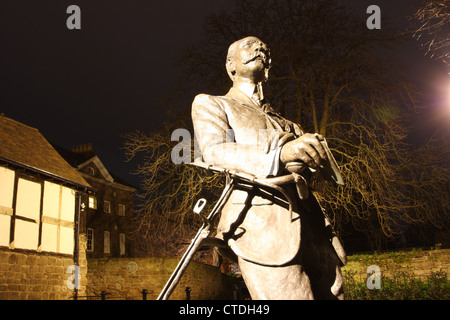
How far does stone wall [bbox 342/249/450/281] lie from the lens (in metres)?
14.5

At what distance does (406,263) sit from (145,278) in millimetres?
10196

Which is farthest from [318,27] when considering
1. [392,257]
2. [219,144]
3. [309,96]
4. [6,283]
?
[219,144]

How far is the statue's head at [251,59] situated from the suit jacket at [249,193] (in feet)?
1.13

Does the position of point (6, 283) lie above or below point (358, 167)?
below

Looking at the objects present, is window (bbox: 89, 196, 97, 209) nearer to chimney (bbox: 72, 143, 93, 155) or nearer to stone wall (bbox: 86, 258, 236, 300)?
chimney (bbox: 72, 143, 93, 155)

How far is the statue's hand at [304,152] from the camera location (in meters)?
2.26

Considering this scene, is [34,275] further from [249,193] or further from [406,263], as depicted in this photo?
[249,193]

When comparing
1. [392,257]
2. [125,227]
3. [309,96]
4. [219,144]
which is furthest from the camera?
[125,227]

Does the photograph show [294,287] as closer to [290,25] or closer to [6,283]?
[6,283]

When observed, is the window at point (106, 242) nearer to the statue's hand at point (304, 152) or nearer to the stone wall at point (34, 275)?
the stone wall at point (34, 275)

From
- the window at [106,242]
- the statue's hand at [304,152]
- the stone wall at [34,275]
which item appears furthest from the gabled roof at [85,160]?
the statue's hand at [304,152]

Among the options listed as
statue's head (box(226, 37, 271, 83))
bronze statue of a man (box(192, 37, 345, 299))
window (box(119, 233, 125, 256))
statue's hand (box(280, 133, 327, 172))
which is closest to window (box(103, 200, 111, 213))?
window (box(119, 233, 125, 256))

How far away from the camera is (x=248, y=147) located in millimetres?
2480

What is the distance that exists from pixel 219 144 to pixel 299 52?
13687mm
